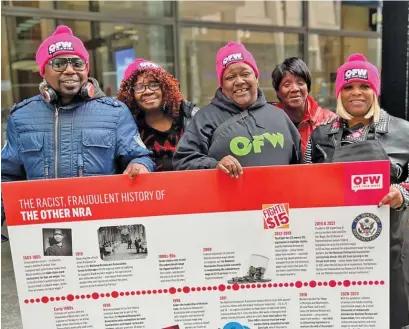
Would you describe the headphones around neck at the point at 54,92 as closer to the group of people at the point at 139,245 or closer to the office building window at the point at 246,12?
the group of people at the point at 139,245

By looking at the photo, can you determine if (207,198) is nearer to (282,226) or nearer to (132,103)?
(282,226)

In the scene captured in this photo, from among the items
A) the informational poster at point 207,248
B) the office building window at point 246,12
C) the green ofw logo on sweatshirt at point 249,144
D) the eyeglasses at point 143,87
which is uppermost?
the office building window at point 246,12

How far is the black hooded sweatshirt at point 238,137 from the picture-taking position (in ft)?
7.95

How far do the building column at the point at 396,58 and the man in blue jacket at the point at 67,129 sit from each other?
2834 millimetres

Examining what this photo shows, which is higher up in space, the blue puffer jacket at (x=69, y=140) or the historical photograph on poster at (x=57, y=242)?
the blue puffer jacket at (x=69, y=140)

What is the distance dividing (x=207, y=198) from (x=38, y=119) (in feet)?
3.48

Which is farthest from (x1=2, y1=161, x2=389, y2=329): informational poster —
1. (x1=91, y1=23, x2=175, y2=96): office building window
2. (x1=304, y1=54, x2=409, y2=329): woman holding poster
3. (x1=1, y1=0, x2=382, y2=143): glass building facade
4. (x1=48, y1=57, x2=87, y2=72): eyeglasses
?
(x1=91, y1=23, x2=175, y2=96): office building window

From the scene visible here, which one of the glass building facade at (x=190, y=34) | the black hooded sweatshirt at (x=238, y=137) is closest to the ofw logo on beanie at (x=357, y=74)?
the black hooded sweatshirt at (x=238, y=137)

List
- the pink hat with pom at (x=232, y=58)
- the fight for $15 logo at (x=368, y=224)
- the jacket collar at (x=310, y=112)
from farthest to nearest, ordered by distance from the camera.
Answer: the jacket collar at (x=310, y=112) → the pink hat with pom at (x=232, y=58) → the fight for $15 logo at (x=368, y=224)

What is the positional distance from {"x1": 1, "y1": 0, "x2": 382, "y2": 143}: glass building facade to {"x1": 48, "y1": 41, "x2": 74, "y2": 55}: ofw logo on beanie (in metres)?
4.19

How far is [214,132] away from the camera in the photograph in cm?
251

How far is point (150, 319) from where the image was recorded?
2311mm

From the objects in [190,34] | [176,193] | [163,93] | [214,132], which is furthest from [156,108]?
[190,34]

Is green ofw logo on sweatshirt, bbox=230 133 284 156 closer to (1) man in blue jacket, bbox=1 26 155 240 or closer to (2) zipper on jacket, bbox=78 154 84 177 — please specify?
(1) man in blue jacket, bbox=1 26 155 240
